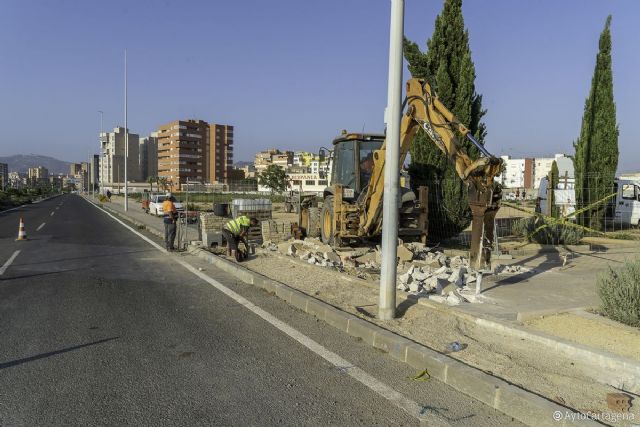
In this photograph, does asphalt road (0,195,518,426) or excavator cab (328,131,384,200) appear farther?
excavator cab (328,131,384,200)

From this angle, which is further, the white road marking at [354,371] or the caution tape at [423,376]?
the caution tape at [423,376]

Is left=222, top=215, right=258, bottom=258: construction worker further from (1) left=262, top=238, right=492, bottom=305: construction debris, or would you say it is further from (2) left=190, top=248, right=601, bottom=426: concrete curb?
(2) left=190, top=248, right=601, bottom=426: concrete curb

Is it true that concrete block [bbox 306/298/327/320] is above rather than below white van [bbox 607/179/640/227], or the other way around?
below

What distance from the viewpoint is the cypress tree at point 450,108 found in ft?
45.9

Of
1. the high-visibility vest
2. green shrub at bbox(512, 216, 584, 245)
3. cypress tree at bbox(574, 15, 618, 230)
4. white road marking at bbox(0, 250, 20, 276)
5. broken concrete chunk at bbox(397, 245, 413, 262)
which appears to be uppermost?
cypress tree at bbox(574, 15, 618, 230)

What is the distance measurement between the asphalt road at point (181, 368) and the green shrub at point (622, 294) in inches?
109

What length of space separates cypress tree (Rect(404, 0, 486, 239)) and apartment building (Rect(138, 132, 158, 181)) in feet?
596

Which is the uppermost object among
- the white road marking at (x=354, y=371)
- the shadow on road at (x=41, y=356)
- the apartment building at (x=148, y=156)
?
the apartment building at (x=148, y=156)

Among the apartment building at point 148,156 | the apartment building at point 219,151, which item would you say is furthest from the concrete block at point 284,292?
the apartment building at point 148,156

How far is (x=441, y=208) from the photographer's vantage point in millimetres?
14328

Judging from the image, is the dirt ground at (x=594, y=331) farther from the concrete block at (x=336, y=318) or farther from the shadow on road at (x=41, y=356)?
the shadow on road at (x=41, y=356)

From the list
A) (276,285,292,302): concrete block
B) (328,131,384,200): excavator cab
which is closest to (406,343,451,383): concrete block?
(276,285,292,302): concrete block

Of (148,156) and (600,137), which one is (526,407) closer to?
(600,137)

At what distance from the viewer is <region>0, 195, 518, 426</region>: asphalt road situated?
387 cm
